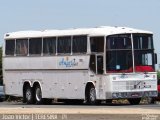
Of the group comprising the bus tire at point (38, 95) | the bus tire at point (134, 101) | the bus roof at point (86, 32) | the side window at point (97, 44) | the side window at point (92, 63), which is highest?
the bus roof at point (86, 32)

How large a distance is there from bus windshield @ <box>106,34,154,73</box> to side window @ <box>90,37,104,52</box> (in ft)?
1.45

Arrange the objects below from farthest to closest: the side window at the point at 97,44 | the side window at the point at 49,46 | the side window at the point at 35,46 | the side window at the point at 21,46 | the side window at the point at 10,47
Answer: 1. the side window at the point at 10,47
2. the side window at the point at 21,46
3. the side window at the point at 35,46
4. the side window at the point at 49,46
5. the side window at the point at 97,44

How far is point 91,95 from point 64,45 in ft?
9.92

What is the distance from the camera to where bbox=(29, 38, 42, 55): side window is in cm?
4022

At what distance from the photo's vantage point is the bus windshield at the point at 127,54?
3619 cm

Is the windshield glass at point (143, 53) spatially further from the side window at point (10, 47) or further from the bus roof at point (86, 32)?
the side window at point (10, 47)

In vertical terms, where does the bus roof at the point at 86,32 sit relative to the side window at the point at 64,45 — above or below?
above

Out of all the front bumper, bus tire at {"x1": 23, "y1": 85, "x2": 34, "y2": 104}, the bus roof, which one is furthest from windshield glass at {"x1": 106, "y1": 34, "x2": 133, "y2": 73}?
bus tire at {"x1": 23, "y1": 85, "x2": 34, "y2": 104}

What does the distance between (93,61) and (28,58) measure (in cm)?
539

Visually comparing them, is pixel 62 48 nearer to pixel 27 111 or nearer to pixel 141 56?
pixel 141 56

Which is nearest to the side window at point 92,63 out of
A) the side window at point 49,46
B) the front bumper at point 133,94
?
the front bumper at point 133,94

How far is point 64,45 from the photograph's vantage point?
38.5 meters

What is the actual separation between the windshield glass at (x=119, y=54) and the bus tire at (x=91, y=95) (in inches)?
60.4

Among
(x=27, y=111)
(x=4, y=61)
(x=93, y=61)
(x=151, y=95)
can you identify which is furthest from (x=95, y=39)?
(x=27, y=111)
